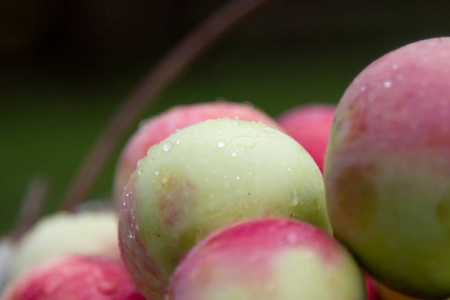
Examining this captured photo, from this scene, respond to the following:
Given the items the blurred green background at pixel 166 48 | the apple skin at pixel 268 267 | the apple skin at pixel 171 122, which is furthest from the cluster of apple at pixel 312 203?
the blurred green background at pixel 166 48

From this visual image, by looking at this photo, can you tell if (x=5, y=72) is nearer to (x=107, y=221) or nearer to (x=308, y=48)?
(x=308, y=48)

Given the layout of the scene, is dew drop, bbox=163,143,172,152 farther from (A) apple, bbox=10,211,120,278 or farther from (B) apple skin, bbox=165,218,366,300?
(A) apple, bbox=10,211,120,278


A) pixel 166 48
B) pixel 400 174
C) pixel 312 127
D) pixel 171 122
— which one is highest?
pixel 400 174

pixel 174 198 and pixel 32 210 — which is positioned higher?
pixel 174 198

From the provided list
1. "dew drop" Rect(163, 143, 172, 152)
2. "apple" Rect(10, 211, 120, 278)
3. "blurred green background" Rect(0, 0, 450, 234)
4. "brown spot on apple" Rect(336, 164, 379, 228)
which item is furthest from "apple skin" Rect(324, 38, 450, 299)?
"blurred green background" Rect(0, 0, 450, 234)

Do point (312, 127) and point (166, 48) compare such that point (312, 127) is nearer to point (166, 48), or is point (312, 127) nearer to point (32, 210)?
point (32, 210)

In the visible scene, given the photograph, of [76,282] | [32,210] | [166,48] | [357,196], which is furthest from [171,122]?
[166,48]

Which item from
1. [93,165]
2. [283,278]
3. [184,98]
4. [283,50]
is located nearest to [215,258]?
[283,278]
